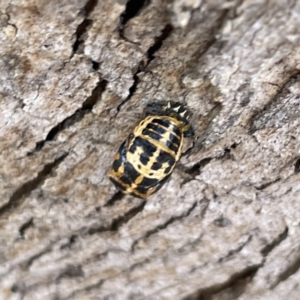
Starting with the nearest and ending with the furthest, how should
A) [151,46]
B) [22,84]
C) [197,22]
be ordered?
1. [197,22]
2. [151,46]
3. [22,84]

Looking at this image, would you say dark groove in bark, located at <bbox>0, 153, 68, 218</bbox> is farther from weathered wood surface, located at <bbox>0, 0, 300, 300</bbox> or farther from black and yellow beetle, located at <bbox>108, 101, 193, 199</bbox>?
black and yellow beetle, located at <bbox>108, 101, 193, 199</bbox>

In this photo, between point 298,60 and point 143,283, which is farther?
point 143,283

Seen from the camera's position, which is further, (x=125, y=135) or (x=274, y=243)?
(x=274, y=243)

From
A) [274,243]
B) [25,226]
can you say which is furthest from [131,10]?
[274,243]

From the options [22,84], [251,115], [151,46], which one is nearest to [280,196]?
[251,115]

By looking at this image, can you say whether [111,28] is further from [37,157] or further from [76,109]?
[37,157]

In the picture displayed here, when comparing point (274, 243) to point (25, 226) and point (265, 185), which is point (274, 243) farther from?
point (25, 226)

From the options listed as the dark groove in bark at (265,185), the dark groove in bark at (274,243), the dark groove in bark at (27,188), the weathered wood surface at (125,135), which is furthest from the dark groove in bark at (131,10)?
the dark groove in bark at (274,243)
